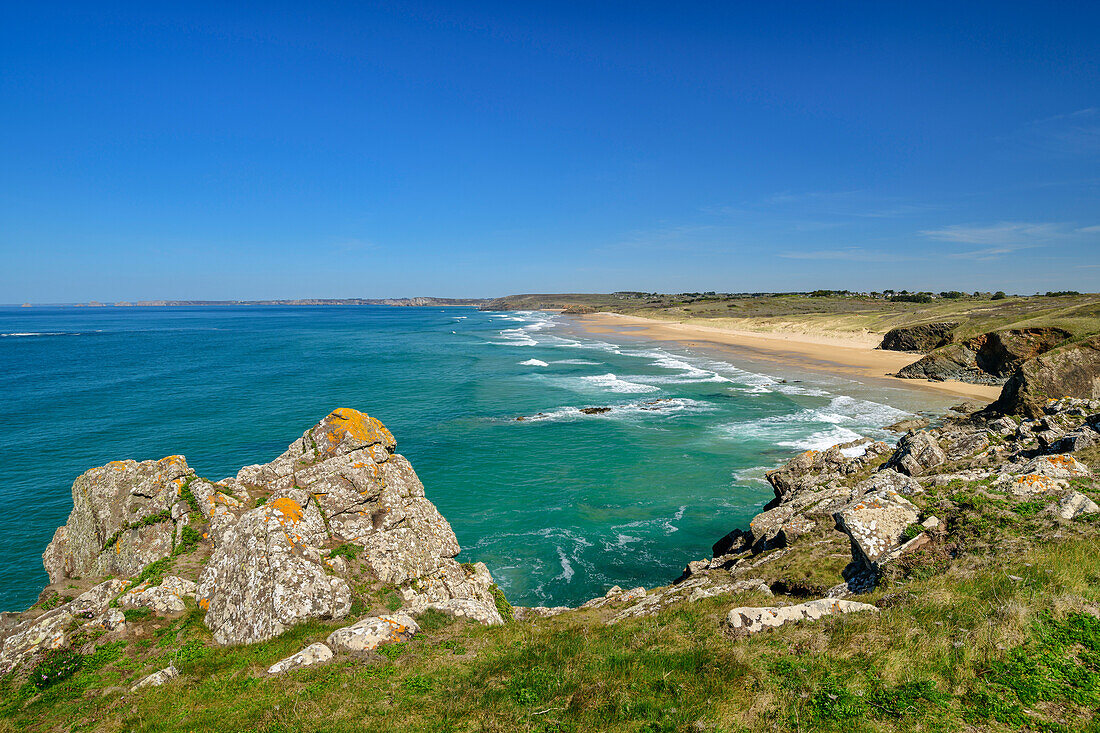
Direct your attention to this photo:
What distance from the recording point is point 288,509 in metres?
12.1

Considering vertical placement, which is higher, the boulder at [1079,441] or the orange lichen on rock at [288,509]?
the boulder at [1079,441]

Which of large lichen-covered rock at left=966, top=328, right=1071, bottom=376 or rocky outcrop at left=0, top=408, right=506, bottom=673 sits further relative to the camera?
large lichen-covered rock at left=966, top=328, right=1071, bottom=376

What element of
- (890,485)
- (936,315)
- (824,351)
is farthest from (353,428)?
(936,315)

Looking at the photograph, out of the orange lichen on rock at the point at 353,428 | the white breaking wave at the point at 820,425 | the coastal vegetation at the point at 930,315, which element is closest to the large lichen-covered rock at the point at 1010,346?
the coastal vegetation at the point at 930,315

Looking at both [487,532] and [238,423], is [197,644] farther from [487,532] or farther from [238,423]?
[238,423]

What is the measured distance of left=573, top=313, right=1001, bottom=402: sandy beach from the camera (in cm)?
4812

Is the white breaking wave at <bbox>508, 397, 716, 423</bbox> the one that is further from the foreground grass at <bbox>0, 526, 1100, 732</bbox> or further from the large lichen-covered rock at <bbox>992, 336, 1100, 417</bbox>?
the foreground grass at <bbox>0, 526, 1100, 732</bbox>

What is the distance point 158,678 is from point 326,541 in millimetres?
4367

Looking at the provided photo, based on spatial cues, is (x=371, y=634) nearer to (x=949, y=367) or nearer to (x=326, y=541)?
(x=326, y=541)

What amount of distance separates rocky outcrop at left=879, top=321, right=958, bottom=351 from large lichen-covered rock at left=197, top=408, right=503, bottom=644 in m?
74.4

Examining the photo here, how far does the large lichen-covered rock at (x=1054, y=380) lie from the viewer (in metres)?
28.2

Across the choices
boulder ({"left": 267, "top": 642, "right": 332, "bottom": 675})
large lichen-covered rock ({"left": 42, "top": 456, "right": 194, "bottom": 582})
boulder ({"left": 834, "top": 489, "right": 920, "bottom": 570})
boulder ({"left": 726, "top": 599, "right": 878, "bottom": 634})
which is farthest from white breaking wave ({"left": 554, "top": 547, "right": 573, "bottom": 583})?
large lichen-covered rock ({"left": 42, "top": 456, "right": 194, "bottom": 582})

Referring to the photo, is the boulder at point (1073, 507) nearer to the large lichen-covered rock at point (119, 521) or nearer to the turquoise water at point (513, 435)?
the turquoise water at point (513, 435)

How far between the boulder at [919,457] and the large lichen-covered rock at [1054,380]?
15.8 metres
